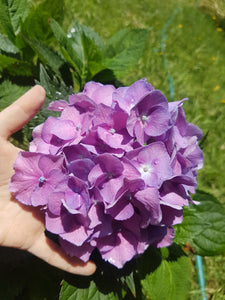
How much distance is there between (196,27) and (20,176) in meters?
3.02

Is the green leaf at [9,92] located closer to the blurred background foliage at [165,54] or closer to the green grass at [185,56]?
the blurred background foliage at [165,54]

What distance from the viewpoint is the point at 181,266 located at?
1.31 meters

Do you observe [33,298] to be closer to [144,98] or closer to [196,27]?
[144,98]

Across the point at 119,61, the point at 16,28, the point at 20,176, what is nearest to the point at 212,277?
the point at 119,61

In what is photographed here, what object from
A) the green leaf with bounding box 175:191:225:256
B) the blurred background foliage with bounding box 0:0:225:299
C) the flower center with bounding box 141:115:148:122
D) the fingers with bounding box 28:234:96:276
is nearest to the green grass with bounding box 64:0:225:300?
the blurred background foliage with bounding box 0:0:225:299

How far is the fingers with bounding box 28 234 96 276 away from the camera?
1011 millimetres

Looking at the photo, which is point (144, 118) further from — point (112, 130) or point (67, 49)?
point (67, 49)

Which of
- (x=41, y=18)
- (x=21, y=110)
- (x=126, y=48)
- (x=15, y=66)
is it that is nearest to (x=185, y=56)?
(x=126, y=48)

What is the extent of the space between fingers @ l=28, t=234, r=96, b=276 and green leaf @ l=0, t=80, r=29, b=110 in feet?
2.09

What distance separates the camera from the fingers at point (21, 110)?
3.41 feet

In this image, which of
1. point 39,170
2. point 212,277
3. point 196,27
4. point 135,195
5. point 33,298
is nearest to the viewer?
point 135,195

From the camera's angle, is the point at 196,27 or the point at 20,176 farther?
the point at 196,27

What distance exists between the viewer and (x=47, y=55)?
1.31m

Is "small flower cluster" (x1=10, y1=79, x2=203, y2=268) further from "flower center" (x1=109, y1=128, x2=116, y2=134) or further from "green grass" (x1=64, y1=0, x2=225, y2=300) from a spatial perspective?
"green grass" (x1=64, y1=0, x2=225, y2=300)
